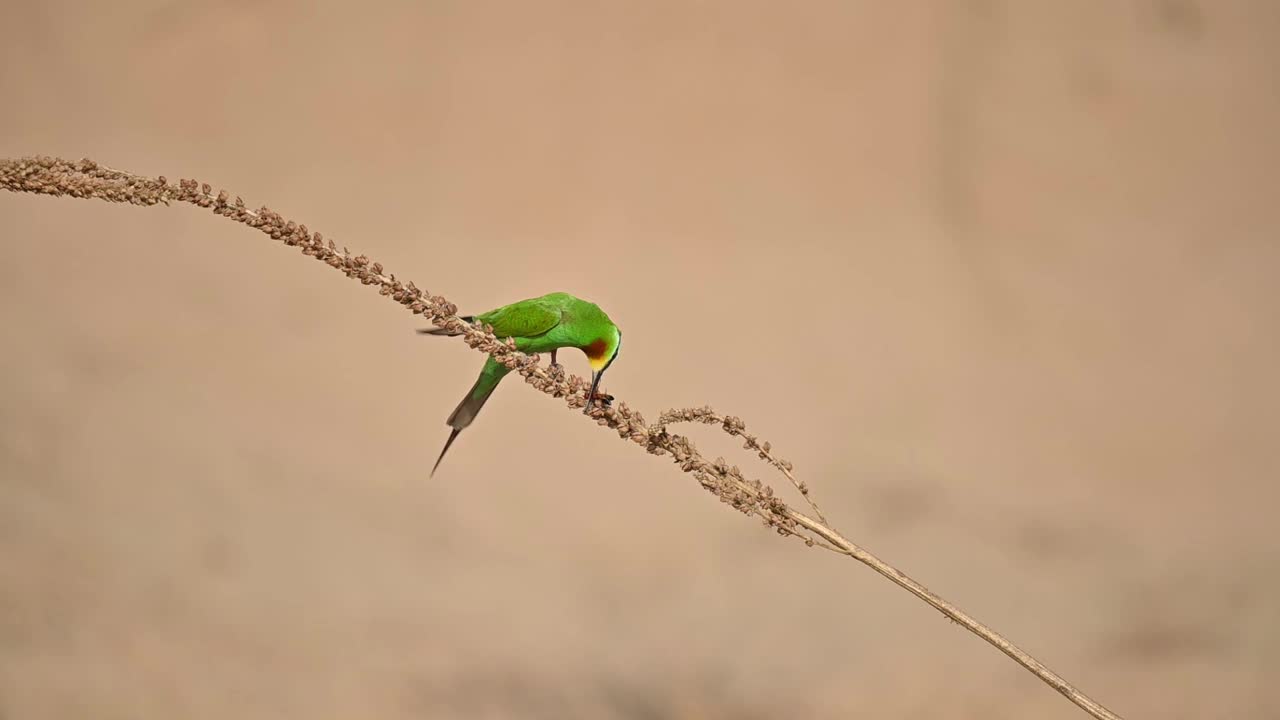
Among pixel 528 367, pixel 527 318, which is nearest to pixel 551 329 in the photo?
pixel 527 318

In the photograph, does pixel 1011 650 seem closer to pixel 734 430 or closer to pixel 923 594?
pixel 923 594

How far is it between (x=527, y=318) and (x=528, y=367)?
0.24 metres

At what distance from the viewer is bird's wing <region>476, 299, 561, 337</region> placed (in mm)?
825

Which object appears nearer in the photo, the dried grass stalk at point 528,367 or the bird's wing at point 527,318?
the dried grass stalk at point 528,367

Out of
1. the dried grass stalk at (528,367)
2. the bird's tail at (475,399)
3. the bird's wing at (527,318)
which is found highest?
the bird's wing at (527,318)

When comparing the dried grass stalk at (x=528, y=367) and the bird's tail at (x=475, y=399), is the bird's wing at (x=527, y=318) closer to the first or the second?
the bird's tail at (x=475, y=399)

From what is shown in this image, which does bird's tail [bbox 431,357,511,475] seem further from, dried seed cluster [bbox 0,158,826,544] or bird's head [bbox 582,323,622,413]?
dried seed cluster [bbox 0,158,826,544]

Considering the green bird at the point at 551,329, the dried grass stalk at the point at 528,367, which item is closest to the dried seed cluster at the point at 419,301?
the dried grass stalk at the point at 528,367

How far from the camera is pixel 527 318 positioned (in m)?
0.83

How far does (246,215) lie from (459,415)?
359 millimetres

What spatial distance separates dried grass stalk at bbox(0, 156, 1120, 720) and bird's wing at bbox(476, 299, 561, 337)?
0.20m

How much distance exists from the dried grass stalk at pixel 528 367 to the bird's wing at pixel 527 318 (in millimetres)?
197

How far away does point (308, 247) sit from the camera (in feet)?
1.68

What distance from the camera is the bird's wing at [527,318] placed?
32.5 inches
